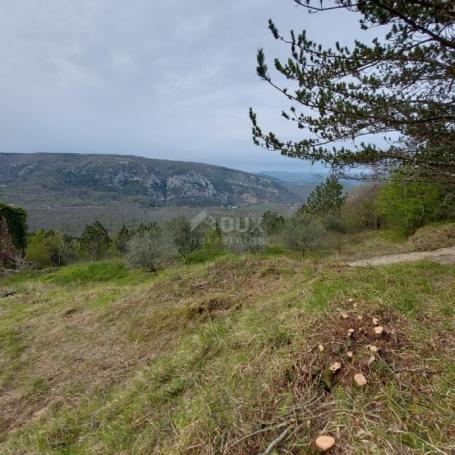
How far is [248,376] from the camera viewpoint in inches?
95.4

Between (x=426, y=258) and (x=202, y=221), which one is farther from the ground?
(x=426, y=258)

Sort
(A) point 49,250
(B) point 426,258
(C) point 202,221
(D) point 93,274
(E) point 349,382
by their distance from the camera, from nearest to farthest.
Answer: (E) point 349,382
(B) point 426,258
(D) point 93,274
(C) point 202,221
(A) point 49,250

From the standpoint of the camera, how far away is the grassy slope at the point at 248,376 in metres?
1.81

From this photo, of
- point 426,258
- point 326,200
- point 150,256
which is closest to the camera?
point 426,258

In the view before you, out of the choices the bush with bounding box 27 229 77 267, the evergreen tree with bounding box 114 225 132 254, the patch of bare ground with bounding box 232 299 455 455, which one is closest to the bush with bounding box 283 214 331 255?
the patch of bare ground with bounding box 232 299 455 455

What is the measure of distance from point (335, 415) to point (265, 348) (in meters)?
0.93

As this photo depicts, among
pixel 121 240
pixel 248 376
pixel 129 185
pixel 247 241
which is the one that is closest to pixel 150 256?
pixel 247 241

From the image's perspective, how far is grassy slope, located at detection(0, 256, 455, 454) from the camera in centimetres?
181

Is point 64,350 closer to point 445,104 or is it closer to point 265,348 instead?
point 265,348

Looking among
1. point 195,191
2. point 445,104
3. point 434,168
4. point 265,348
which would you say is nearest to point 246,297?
point 265,348

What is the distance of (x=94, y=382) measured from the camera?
3.62 m

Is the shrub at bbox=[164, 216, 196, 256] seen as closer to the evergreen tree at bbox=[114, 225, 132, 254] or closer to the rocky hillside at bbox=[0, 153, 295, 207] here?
the evergreen tree at bbox=[114, 225, 132, 254]

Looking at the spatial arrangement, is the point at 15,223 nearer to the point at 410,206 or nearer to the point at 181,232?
the point at 181,232

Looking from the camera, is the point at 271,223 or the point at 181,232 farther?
the point at 181,232
